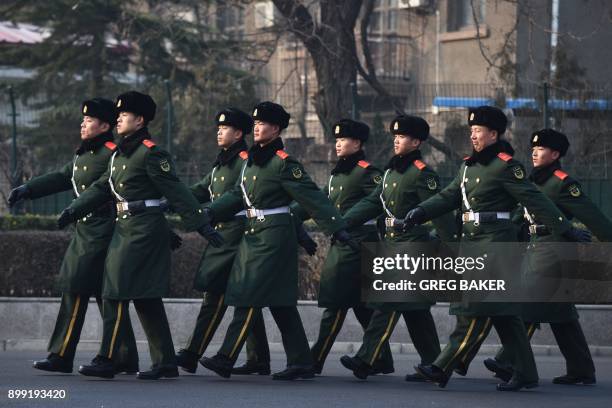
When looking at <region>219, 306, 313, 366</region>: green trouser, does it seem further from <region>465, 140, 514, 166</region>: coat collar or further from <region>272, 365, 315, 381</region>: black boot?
<region>465, 140, 514, 166</region>: coat collar

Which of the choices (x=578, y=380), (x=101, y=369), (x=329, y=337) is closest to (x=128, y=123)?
(x=101, y=369)

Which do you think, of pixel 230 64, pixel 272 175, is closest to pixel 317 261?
pixel 272 175

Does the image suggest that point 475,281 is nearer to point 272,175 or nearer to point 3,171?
point 272,175

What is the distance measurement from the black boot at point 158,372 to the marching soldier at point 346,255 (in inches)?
51.6

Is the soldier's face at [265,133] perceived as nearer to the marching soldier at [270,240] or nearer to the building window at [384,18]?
the marching soldier at [270,240]

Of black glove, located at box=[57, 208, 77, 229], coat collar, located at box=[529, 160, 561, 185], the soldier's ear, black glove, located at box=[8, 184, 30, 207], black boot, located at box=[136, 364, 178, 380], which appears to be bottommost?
black boot, located at box=[136, 364, 178, 380]

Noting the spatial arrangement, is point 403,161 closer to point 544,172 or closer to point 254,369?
point 544,172

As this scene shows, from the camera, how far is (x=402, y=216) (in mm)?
12016

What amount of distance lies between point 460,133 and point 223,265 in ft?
23.5

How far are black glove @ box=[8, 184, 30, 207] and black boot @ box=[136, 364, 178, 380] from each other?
64.8 inches

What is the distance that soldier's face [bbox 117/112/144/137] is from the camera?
38.1 feet

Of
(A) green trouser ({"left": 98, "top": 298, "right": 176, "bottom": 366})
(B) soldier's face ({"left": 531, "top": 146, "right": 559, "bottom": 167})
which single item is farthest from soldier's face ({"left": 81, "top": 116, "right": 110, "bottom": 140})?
(B) soldier's face ({"left": 531, "top": 146, "right": 559, "bottom": 167})

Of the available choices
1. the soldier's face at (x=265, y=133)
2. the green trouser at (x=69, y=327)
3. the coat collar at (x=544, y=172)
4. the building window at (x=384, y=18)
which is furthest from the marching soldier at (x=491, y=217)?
the building window at (x=384, y=18)

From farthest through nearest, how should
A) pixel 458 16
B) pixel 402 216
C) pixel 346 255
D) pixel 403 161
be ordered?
pixel 458 16, pixel 346 255, pixel 403 161, pixel 402 216
